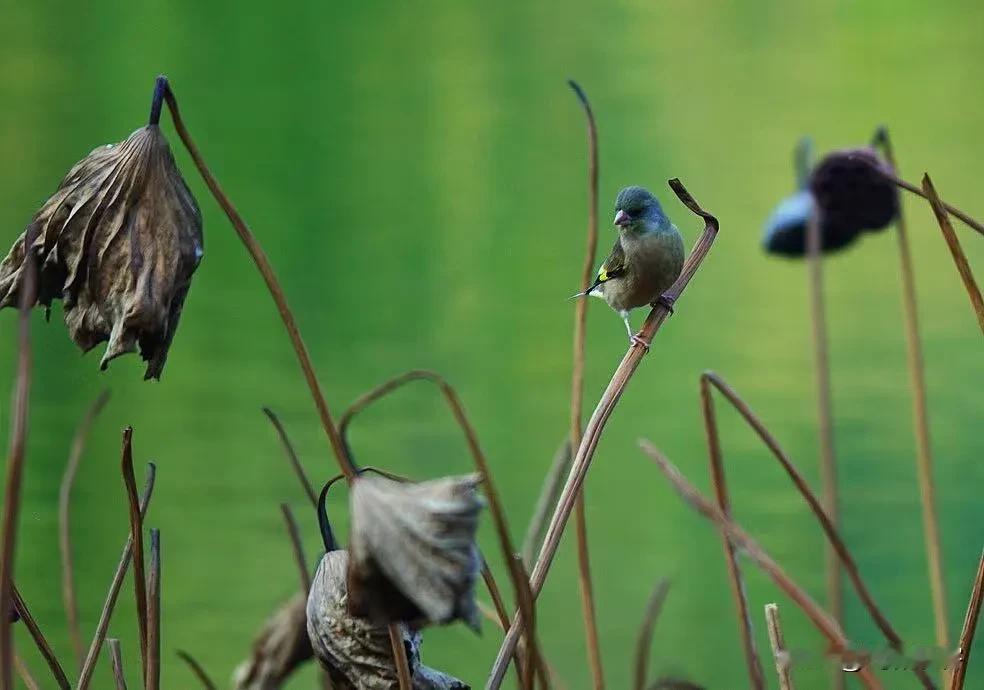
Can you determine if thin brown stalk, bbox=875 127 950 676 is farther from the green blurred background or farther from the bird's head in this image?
the green blurred background

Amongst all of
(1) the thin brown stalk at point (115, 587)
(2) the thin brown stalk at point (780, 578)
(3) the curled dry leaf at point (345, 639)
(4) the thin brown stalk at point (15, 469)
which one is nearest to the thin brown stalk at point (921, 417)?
(2) the thin brown stalk at point (780, 578)

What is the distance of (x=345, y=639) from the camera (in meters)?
0.87

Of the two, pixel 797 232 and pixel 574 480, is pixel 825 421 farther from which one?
pixel 574 480

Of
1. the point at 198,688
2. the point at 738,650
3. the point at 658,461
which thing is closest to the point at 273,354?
the point at 198,688

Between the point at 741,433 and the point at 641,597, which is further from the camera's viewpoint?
the point at 741,433

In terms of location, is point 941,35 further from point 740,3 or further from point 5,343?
point 5,343

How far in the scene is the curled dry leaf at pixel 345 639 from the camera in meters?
0.86

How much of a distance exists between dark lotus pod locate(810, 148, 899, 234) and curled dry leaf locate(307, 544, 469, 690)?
99cm

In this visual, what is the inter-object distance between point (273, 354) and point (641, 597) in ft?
5.87

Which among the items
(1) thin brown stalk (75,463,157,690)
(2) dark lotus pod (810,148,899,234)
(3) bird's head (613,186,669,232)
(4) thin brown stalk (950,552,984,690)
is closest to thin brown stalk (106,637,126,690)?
(1) thin brown stalk (75,463,157,690)

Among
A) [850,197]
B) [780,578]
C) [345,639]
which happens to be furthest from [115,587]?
[850,197]

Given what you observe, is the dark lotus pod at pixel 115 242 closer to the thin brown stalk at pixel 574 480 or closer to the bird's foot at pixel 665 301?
the thin brown stalk at pixel 574 480

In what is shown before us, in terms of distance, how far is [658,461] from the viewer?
103 centimetres

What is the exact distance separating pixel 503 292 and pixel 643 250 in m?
4.19
